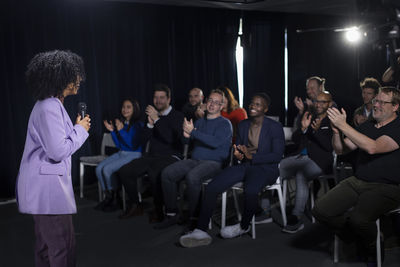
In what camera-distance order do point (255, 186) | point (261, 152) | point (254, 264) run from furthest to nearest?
point (261, 152), point (255, 186), point (254, 264)

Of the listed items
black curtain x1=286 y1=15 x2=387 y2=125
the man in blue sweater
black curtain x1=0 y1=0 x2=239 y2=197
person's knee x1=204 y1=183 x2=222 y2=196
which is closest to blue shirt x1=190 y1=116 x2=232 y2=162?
the man in blue sweater

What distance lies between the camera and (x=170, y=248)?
3189 mm

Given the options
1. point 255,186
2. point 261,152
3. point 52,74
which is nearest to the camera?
point 52,74

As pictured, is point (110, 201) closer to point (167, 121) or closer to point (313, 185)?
point (167, 121)

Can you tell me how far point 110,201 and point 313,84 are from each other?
238 cm

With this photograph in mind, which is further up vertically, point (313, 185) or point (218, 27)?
point (218, 27)

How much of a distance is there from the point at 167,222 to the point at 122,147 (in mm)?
1089

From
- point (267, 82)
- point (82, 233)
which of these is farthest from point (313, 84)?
point (82, 233)

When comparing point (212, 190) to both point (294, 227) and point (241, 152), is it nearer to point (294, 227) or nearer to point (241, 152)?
point (241, 152)

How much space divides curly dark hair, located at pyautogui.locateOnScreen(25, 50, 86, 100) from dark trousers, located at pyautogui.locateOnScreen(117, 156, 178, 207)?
206 centimetres

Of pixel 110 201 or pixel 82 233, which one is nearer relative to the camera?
pixel 82 233

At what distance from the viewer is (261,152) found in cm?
350

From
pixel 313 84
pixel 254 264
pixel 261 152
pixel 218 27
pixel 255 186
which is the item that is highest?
pixel 218 27

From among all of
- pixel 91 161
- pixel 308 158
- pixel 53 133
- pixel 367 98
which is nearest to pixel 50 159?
pixel 53 133
